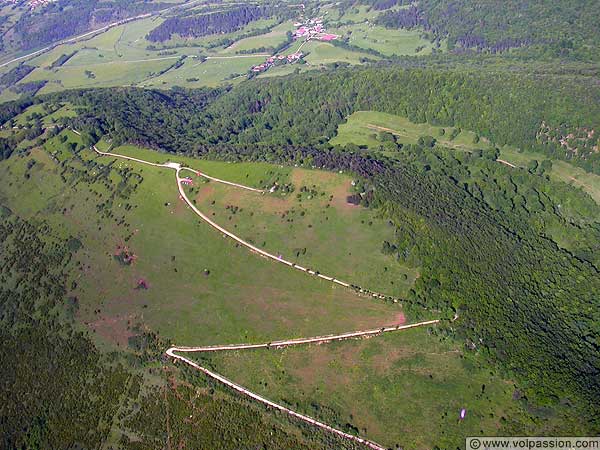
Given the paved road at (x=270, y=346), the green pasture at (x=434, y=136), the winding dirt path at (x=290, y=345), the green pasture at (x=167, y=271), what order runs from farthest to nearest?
1. the green pasture at (x=434, y=136)
2. the green pasture at (x=167, y=271)
3. the paved road at (x=270, y=346)
4. the winding dirt path at (x=290, y=345)

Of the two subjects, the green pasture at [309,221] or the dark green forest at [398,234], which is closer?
the dark green forest at [398,234]

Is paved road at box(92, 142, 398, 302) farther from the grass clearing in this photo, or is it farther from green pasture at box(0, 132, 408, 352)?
the grass clearing

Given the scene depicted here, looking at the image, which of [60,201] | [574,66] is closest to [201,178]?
[60,201]

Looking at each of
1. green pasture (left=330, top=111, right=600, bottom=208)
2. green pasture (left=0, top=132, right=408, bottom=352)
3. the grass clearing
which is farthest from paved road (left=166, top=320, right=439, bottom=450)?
the grass clearing

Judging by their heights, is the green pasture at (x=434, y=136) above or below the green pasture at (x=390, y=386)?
below

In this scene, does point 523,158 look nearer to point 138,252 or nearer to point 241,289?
point 241,289

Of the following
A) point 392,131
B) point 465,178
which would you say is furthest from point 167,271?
point 392,131

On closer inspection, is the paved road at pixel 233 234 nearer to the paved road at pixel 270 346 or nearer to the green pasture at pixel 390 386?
the paved road at pixel 270 346

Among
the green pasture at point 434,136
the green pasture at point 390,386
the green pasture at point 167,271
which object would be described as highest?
the green pasture at point 167,271

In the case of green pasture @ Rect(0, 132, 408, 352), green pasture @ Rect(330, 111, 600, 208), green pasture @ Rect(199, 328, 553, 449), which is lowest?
green pasture @ Rect(330, 111, 600, 208)

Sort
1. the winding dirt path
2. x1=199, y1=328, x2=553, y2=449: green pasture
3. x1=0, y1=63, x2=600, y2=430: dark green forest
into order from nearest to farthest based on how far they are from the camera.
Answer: x1=199, y1=328, x2=553, y2=449: green pasture < the winding dirt path < x1=0, y1=63, x2=600, y2=430: dark green forest

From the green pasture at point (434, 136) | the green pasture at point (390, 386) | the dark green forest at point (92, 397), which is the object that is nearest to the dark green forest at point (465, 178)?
the green pasture at point (434, 136)
